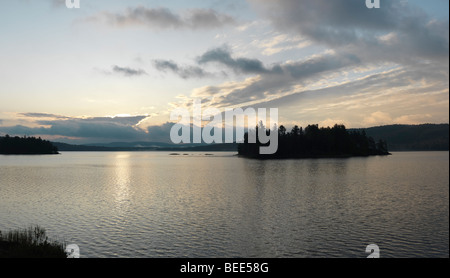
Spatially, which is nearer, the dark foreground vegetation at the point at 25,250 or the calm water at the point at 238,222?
the dark foreground vegetation at the point at 25,250

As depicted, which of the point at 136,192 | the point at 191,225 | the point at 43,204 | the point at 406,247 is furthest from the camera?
the point at 136,192

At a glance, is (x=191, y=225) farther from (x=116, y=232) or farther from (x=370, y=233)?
(x=370, y=233)

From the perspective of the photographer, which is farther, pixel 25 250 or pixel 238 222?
pixel 238 222

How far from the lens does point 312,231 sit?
123ft

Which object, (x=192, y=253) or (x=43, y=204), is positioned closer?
(x=192, y=253)

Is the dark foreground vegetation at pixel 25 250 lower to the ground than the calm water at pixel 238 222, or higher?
higher

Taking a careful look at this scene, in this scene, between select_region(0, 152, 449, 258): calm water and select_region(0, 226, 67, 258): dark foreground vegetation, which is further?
select_region(0, 152, 449, 258): calm water

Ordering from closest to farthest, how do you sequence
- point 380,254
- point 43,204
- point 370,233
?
point 380,254
point 370,233
point 43,204

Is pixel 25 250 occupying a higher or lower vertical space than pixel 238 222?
higher

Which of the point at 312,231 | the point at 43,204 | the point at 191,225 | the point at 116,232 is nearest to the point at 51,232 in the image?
the point at 116,232

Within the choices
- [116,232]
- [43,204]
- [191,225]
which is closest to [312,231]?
[191,225]

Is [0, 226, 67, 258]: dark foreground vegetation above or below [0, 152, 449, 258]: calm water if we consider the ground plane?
above

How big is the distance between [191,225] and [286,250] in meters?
13.6
